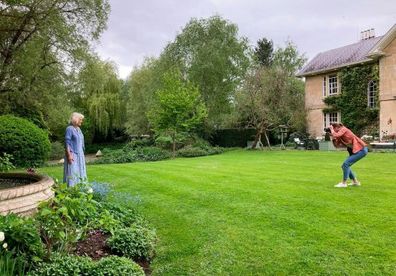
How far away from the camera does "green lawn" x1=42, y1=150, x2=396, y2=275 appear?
4215 millimetres

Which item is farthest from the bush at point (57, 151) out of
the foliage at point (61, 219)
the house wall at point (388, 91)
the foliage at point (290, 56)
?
the foliage at point (290, 56)

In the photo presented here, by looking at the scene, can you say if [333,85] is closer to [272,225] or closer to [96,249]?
[272,225]

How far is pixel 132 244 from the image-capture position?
466cm

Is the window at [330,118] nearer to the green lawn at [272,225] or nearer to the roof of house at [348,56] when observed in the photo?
the roof of house at [348,56]

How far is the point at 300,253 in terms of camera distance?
447 cm

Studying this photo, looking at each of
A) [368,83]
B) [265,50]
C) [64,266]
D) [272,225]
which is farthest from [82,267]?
[265,50]

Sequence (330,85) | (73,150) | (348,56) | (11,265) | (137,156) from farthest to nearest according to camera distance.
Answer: (330,85)
(348,56)
(137,156)
(73,150)
(11,265)

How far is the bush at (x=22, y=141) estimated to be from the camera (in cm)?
1529

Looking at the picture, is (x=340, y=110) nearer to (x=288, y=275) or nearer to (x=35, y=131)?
(x=35, y=131)

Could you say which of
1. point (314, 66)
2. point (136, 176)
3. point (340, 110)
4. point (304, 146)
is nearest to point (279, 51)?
point (314, 66)

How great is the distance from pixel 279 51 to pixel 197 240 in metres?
45.4

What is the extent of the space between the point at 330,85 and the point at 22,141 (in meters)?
21.9

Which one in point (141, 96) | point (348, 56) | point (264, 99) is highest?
point (348, 56)

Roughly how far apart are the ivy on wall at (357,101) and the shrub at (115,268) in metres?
23.3
